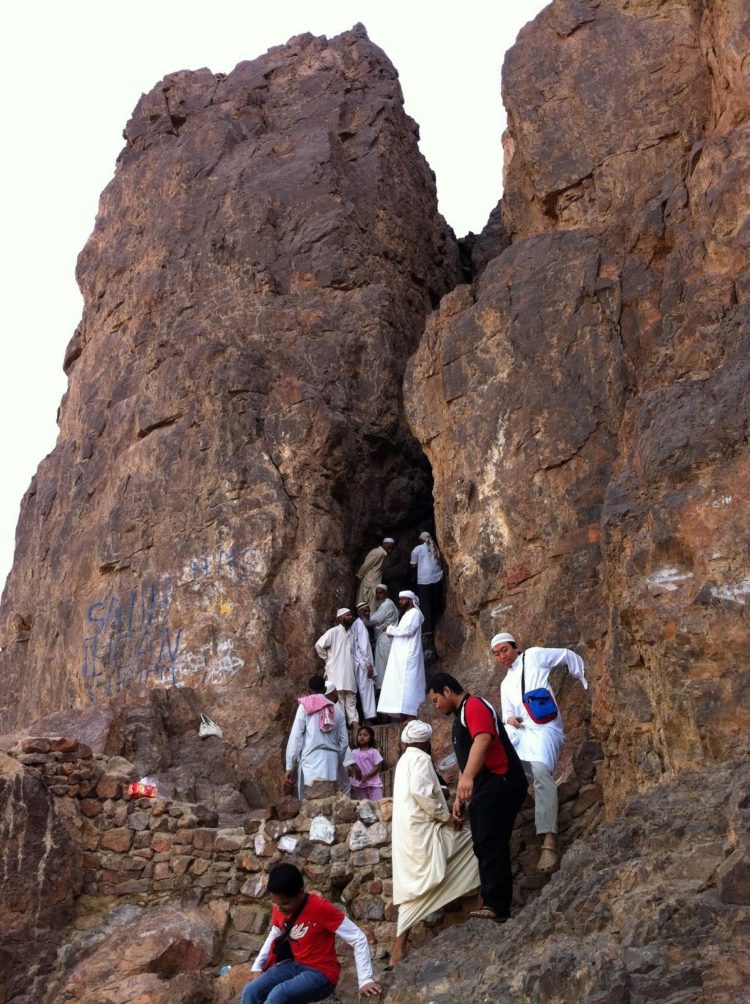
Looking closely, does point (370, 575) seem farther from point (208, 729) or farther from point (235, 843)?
point (235, 843)

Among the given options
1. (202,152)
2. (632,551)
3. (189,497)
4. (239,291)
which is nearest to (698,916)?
(632,551)

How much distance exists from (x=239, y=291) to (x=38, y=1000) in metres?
11.1

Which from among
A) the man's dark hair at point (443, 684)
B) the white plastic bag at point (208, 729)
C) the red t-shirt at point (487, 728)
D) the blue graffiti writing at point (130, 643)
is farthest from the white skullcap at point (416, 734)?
the blue graffiti writing at point (130, 643)

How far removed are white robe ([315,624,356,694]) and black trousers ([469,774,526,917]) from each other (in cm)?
607

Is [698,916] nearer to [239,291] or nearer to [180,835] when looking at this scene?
[180,835]

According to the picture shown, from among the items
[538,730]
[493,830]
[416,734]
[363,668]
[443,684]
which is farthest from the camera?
[363,668]

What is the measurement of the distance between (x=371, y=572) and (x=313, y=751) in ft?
→ 13.7

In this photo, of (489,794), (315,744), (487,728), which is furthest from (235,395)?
(489,794)

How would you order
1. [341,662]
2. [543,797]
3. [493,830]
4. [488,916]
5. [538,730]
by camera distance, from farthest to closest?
[341,662]
[538,730]
[543,797]
[493,830]
[488,916]

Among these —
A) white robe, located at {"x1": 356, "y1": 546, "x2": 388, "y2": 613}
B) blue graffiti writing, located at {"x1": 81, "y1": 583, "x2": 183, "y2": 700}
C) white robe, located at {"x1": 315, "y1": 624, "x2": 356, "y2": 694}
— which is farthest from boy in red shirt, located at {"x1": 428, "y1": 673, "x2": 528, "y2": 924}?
white robe, located at {"x1": 356, "y1": 546, "x2": 388, "y2": 613}

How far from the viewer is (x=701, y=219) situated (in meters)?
12.6

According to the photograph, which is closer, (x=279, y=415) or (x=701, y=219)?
(x=701, y=219)

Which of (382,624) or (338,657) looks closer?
(338,657)

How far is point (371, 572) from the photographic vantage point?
16.3 metres
